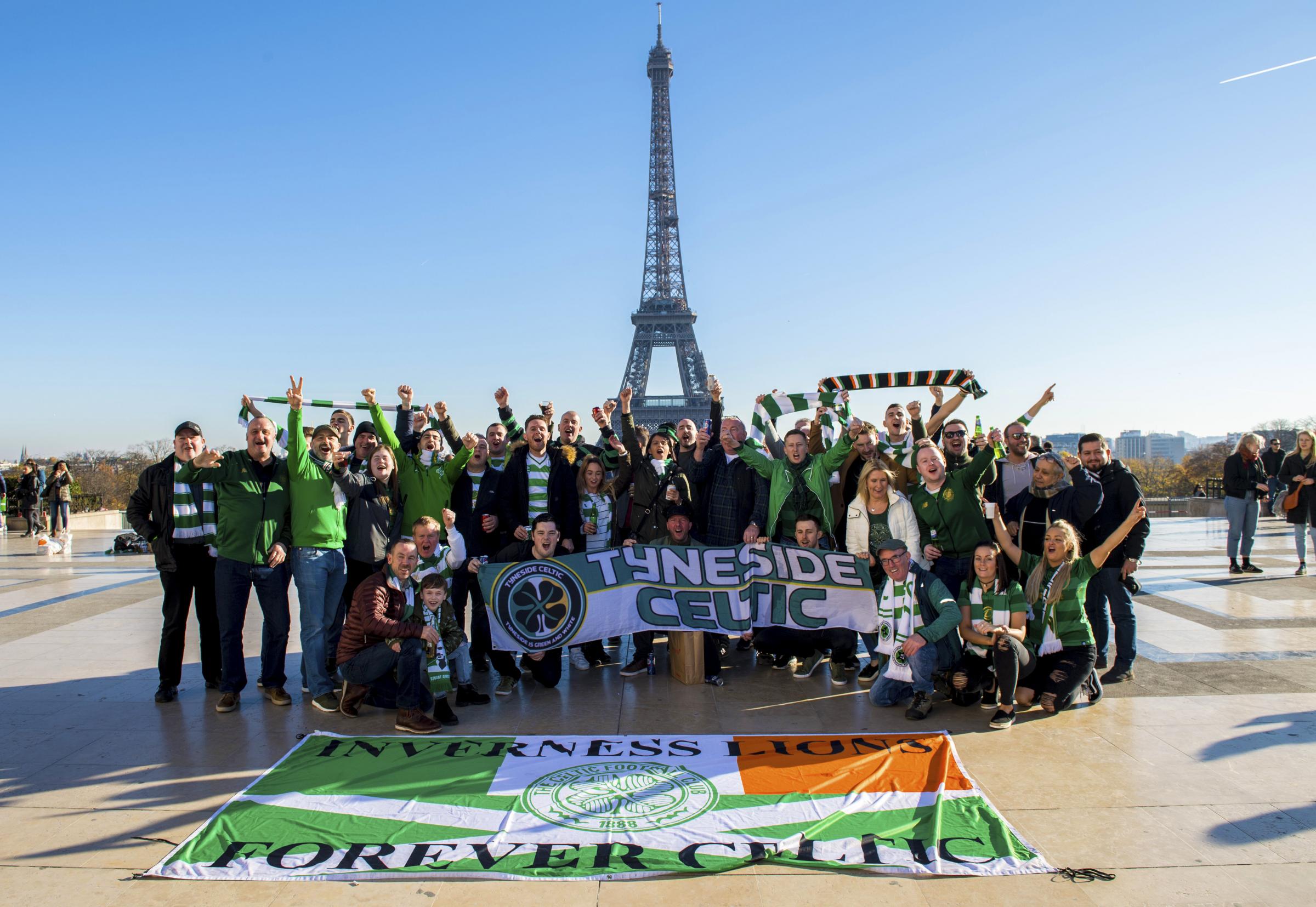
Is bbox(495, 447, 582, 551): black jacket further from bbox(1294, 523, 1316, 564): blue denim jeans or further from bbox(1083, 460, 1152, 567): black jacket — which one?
bbox(1294, 523, 1316, 564): blue denim jeans

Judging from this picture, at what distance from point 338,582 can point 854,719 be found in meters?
3.51

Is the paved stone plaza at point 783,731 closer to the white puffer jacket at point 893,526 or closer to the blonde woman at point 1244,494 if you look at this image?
the white puffer jacket at point 893,526

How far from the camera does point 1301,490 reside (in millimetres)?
9719

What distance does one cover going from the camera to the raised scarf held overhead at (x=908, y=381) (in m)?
7.00

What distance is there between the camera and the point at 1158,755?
14.0 feet

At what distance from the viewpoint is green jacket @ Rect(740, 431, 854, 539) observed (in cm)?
598

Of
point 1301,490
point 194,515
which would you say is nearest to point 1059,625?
point 194,515

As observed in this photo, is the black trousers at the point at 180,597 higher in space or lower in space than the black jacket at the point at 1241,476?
lower

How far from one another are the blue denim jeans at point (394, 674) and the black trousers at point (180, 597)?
1277mm

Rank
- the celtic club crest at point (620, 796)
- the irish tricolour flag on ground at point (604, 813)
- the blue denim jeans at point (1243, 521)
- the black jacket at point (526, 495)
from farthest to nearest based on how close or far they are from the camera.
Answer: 1. the blue denim jeans at point (1243, 521)
2. the black jacket at point (526, 495)
3. the celtic club crest at point (620, 796)
4. the irish tricolour flag on ground at point (604, 813)

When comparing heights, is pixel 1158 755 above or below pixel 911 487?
below

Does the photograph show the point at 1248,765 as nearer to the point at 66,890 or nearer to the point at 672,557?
the point at 672,557

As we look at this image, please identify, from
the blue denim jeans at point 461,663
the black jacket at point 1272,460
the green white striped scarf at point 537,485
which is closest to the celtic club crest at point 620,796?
the blue denim jeans at point 461,663

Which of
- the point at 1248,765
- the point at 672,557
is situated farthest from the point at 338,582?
the point at 1248,765
